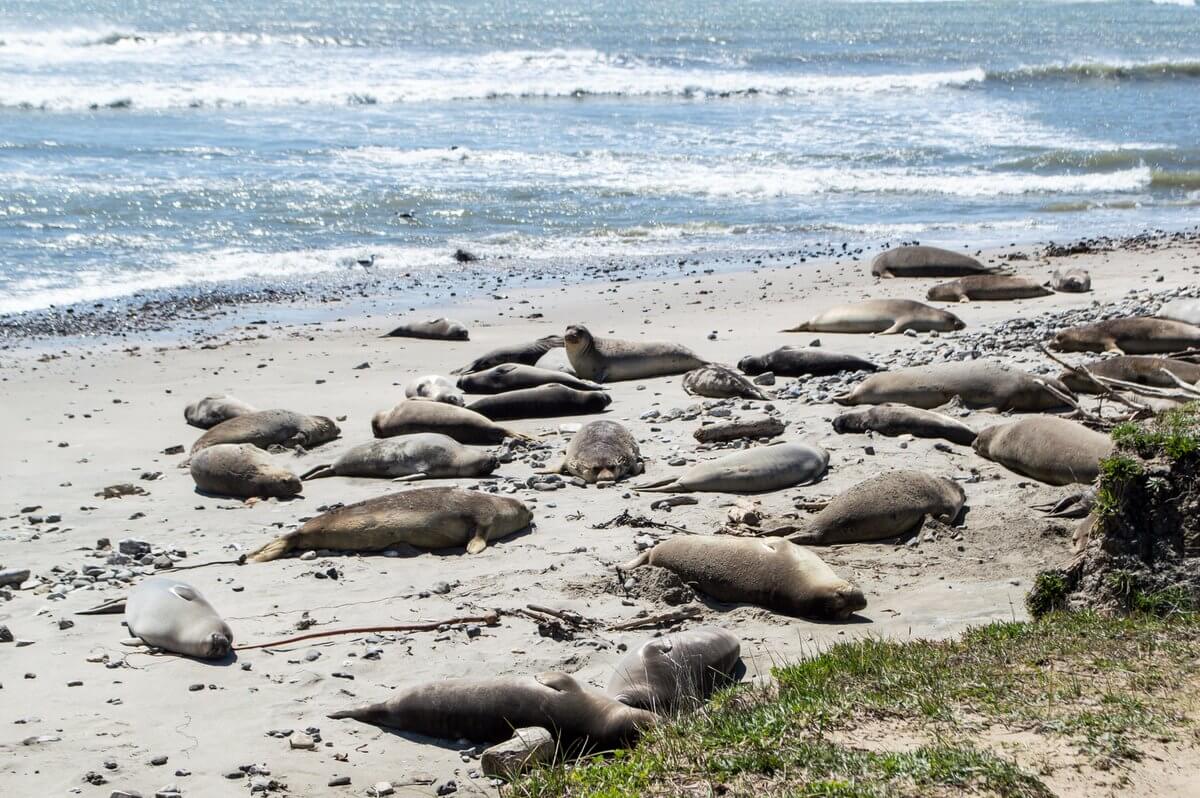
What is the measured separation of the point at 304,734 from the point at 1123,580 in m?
3.31

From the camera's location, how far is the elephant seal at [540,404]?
32.1 feet

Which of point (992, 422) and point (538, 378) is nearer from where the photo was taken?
point (992, 422)

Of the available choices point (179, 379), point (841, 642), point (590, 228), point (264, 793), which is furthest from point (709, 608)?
point (590, 228)

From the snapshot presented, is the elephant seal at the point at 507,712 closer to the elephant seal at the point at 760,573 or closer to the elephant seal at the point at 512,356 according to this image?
the elephant seal at the point at 760,573

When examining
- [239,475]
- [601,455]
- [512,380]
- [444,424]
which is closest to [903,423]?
[601,455]

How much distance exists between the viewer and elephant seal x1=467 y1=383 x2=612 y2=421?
32.1 ft

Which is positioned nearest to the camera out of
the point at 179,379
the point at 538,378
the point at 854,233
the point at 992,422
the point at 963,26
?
the point at 992,422

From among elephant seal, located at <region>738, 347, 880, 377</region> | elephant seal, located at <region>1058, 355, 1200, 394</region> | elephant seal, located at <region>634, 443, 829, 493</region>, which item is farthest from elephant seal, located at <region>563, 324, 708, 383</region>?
elephant seal, located at <region>1058, 355, 1200, 394</region>

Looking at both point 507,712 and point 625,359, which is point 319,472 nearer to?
point 625,359

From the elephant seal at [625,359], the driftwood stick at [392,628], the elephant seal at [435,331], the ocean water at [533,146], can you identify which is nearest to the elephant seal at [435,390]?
the elephant seal at [625,359]

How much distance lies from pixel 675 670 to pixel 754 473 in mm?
2719

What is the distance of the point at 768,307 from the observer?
13656 millimetres

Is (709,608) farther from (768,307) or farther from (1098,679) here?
(768,307)

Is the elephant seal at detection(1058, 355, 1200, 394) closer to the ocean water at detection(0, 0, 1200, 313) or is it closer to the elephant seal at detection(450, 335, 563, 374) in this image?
the elephant seal at detection(450, 335, 563, 374)
